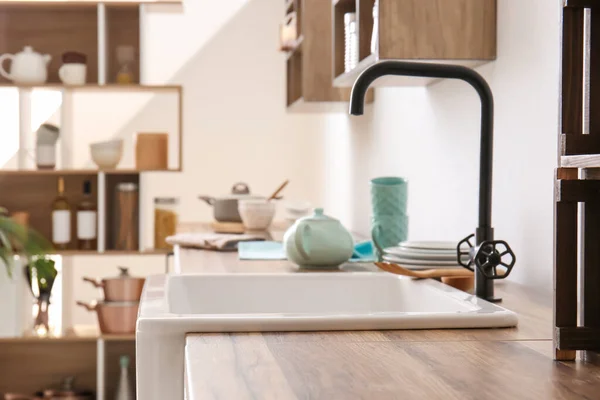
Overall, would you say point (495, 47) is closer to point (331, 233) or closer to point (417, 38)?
point (417, 38)

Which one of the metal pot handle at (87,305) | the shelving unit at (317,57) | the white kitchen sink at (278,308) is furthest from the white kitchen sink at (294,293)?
the metal pot handle at (87,305)

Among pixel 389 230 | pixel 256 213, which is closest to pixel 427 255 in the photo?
pixel 389 230

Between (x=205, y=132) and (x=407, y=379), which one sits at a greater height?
(x=205, y=132)

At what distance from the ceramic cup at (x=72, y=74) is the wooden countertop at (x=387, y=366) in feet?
9.10

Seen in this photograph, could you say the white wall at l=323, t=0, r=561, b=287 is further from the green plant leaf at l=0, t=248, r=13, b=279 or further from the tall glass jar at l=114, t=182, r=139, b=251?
the green plant leaf at l=0, t=248, r=13, b=279

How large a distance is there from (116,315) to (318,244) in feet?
6.23

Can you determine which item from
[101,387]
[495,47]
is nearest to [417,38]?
[495,47]

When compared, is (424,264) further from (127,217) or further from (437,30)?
(127,217)

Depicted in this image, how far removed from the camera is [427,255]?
1525mm

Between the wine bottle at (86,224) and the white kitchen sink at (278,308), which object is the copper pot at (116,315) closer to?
the wine bottle at (86,224)

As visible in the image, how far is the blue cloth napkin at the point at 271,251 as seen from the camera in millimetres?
1918

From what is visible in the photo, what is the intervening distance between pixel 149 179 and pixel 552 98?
3442 mm

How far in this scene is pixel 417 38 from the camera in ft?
5.56

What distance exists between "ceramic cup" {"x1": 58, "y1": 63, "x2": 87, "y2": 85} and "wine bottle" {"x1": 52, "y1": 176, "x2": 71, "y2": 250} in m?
0.40
